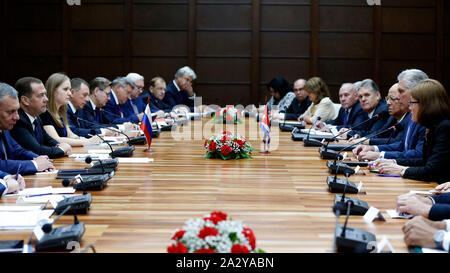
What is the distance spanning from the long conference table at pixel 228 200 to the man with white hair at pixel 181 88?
5298mm

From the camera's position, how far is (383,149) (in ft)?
15.8

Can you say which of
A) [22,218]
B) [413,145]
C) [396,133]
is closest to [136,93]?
[396,133]

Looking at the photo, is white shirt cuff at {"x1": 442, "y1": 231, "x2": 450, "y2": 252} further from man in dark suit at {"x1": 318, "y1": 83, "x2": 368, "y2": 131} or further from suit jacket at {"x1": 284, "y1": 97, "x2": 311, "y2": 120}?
suit jacket at {"x1": 284, "y1": 97, "x2": 311, "y2": 120}

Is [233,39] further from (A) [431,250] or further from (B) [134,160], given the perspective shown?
(A) [431,250]

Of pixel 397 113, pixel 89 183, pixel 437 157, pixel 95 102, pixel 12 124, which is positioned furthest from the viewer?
pixel 95 102

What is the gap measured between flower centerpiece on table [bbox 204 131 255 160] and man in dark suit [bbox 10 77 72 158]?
4.08 feet

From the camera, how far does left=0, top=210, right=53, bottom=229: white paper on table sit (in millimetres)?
2358

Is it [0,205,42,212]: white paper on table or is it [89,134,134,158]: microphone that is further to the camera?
[89,134,134,158]: microphone

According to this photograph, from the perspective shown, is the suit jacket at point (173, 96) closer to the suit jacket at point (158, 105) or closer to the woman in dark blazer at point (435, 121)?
the suit jacket at point (158, 105)

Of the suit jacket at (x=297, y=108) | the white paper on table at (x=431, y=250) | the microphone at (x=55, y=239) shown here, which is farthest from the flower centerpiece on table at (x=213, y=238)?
the suit jacket at (x=297, y=108)

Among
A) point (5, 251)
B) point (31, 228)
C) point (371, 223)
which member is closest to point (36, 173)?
point (31, 228)

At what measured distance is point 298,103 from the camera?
→ 941cm

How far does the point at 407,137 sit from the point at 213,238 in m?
3.32

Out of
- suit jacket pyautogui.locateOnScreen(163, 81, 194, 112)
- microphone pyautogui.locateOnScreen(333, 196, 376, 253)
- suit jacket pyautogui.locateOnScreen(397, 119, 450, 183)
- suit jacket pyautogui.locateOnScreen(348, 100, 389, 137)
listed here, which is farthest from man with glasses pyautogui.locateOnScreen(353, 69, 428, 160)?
suit jacket pyautogui.locateOnScreen(163, 81, 194, 112)
